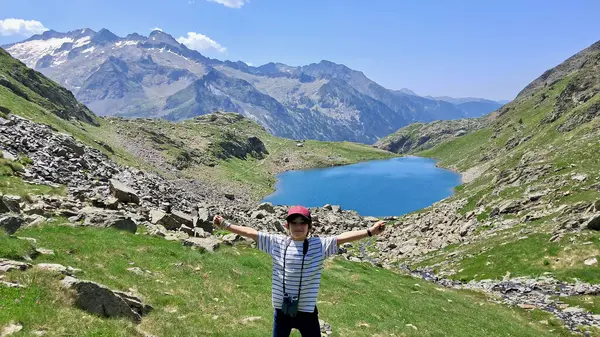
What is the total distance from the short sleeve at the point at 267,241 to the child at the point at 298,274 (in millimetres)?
238

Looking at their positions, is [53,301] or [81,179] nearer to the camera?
[53,301]

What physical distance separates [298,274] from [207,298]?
12522 millimetres

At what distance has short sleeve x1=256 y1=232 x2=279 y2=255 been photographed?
11438 mm

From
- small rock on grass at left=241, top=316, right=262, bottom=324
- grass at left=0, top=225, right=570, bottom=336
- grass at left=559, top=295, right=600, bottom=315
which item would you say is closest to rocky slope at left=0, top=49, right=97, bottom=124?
grass at left=0, top=225, right=570, bottom=336

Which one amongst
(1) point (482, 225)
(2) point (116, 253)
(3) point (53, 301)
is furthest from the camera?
(1) point (482, 225)

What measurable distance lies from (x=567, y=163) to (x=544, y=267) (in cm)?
3958

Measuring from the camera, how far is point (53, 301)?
14141mm

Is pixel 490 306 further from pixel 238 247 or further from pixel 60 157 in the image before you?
pixel 60 157

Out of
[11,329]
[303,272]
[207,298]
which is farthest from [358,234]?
[207,298]

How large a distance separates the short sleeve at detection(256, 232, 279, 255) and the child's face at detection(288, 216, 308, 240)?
92 centimetres

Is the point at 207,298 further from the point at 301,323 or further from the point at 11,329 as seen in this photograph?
the point at 301,323

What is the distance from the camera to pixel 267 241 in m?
11.6

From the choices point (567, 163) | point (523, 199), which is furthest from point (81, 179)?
point (567, 163)

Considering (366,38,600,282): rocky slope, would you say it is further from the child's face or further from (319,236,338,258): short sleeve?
the child's face
